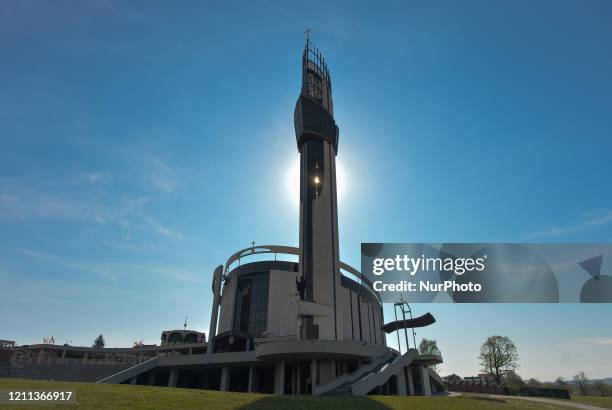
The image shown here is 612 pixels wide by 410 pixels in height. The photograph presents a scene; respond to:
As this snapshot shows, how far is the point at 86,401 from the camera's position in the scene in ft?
44.1

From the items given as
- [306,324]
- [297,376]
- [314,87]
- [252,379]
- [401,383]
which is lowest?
[401,383]

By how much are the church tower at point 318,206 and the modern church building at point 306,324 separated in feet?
0.53

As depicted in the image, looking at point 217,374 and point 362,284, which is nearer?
point 217,374

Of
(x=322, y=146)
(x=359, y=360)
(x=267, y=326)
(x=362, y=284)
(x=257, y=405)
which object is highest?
(x=322, y=146)

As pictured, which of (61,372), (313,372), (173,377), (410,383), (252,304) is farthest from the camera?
(252,304)

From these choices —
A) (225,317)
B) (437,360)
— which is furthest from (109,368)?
A: (437,360)

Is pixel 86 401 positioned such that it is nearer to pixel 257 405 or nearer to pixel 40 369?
pixel 257 405

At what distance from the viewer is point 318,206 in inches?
2347

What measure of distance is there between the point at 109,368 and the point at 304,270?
105ft

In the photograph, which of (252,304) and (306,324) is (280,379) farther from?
(252,304)

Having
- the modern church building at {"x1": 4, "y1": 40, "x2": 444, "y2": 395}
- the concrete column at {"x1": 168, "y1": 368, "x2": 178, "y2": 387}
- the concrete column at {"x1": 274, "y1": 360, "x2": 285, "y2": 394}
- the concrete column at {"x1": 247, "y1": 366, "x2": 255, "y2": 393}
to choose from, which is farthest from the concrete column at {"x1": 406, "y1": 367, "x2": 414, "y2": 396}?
the concrete column at {"x1": 168, "y1": 368, "x2": 178, "y2": 387}

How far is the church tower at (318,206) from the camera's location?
52844 mm

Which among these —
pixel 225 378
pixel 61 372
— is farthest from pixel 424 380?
pixel 61 372

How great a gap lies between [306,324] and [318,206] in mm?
18764
